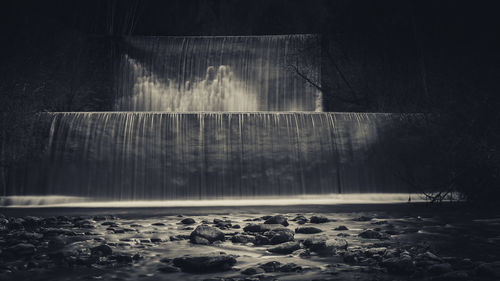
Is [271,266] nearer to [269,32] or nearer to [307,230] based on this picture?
[307,230]

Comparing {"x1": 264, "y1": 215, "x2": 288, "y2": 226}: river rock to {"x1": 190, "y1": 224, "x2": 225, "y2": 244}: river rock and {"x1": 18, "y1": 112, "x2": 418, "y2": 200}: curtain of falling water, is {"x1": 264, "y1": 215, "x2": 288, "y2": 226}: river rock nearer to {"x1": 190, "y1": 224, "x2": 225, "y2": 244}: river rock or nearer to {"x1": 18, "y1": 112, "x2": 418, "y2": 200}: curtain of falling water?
{"x1": 190, "y1": 224, "x2": 225, "y2": 244}: river rock

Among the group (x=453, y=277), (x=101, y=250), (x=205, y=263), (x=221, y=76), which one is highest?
(x=221, y=76)

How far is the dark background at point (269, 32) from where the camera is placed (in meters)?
14.9

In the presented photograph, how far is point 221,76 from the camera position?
63.5ft

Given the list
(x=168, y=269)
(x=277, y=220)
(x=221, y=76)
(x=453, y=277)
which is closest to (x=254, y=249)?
(x=168, y=269)

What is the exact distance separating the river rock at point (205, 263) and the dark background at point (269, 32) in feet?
28.2

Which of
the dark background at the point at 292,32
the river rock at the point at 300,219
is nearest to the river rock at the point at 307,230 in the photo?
the river rock at the point at 300,219

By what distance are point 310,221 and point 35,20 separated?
14393mm

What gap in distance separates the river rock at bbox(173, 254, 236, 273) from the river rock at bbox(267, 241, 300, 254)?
2.74ft

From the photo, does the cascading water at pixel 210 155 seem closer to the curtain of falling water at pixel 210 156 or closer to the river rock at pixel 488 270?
the curtain of falling water at pixel 210 156

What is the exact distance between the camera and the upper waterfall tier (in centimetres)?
1900

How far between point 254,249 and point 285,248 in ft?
1.46

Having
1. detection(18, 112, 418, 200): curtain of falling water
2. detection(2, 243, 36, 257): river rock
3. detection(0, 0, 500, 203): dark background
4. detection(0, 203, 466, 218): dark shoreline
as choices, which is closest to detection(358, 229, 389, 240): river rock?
detection(0, 203, 466, 218): dark shoreline

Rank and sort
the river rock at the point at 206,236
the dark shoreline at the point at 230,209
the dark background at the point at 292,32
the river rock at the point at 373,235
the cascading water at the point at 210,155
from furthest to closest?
the dark background at the point at 292,32
the cascading water at the point at 210,155
the dark shoreline at the point at 230,209
the river rock at the point at 373,235
the river rock at the point at 206,236
